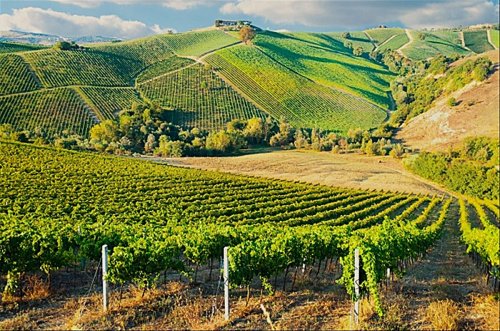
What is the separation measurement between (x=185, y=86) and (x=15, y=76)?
1787 inches

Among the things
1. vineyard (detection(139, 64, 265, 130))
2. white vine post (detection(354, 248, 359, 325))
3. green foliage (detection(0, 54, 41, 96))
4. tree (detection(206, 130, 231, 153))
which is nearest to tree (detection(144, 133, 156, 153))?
tree (detection(206, 130, 231, 153))

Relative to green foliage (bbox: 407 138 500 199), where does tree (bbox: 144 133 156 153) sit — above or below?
above

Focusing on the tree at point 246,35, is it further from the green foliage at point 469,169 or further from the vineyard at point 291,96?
the green foliage at point 469,169

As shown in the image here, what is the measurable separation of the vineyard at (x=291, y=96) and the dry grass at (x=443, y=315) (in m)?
105

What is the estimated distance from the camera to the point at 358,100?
5512 inches

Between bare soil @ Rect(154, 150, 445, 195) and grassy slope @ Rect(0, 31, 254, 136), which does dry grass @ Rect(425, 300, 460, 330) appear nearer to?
bare soil @ Rect(154, 150, 445, 195)

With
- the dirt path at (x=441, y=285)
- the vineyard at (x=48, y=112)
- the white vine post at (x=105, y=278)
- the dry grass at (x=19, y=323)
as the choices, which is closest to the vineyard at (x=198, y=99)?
the vineyard at (x=48, y=112)

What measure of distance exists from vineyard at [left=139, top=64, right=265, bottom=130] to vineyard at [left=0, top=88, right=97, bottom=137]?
72.3ft

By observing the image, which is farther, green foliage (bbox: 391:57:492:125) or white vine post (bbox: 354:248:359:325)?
green foliage (bbox: 391:57:492:125)

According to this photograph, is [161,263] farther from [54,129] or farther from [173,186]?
[54,129]

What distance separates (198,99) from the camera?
382ft

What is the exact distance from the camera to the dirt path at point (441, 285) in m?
10.8

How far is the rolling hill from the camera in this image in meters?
95.8

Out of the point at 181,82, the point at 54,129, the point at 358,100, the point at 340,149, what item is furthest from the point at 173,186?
the point at 358,100
